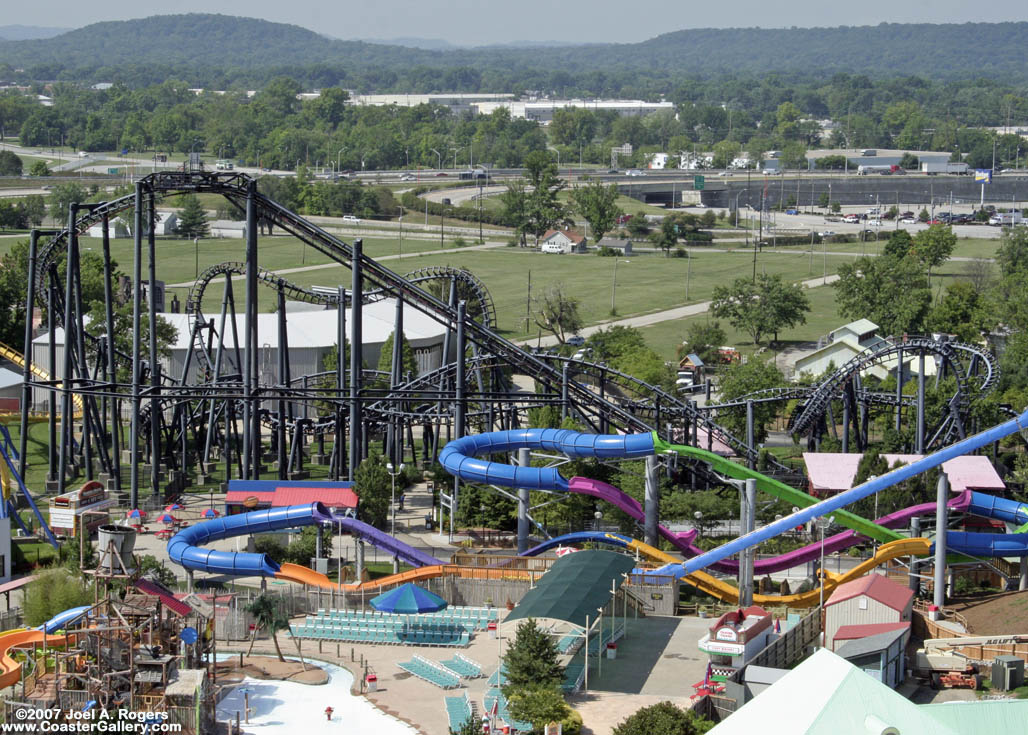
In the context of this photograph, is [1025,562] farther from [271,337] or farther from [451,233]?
[451,233]

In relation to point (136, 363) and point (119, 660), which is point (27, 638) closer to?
point (119, 660)

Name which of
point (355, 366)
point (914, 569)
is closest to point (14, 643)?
point (355, 366)

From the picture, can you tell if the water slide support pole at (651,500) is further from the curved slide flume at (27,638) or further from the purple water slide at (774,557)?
the curved slide flume at (27,638)

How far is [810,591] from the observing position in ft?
160

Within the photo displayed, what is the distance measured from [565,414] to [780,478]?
9.24 metres

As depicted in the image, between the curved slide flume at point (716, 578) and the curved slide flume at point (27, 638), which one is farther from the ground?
the curved slide flume at point (27, 638)

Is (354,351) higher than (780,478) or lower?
higher

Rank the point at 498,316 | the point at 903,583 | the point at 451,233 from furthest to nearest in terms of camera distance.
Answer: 1. the point at 451,233
2. the point at 498,316
3. the point at 903,583

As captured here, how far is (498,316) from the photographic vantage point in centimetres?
11275

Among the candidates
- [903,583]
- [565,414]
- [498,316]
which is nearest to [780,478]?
[565,414]

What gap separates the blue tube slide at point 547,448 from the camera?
52.6 meters

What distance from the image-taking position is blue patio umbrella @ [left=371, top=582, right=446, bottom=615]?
153 ft

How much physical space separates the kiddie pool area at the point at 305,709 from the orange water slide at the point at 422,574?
6.94m

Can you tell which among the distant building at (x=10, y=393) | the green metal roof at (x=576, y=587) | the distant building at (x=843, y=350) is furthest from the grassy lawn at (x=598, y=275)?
the green metal roof at (x=576, y=587)
